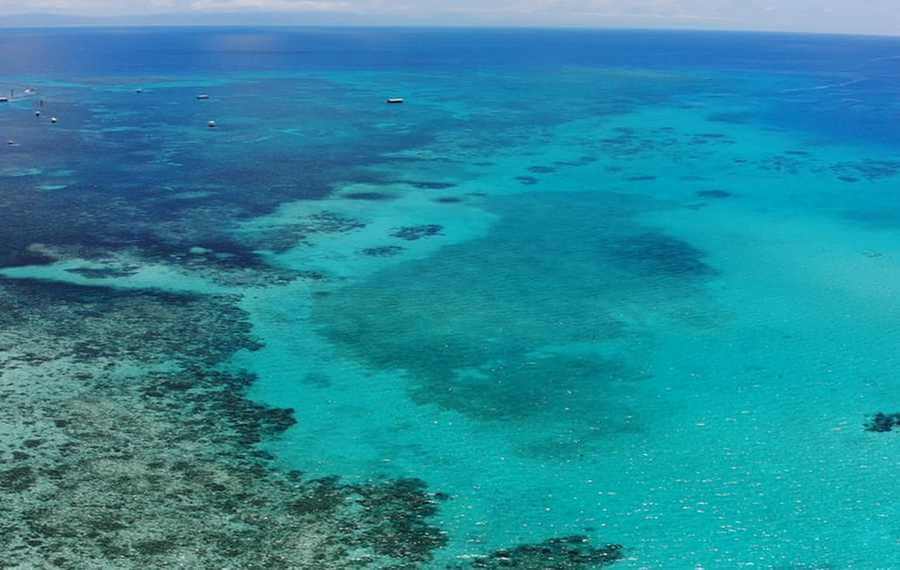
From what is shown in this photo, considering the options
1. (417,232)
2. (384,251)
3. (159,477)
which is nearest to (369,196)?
(417,232)

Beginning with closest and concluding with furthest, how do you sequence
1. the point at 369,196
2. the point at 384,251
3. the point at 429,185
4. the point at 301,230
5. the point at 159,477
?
the point at 159,477, the point at 384,251, the point at 301,230, the point at 369,196, the point at 429,185

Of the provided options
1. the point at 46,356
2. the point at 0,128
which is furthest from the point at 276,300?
the point at 0,128

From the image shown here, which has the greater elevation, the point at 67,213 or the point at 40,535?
the point at 67,213

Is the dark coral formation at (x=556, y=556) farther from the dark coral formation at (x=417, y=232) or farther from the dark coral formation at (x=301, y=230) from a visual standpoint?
the dark coral formation at (x=417, y=232)

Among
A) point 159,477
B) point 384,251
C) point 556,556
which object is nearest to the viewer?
point 556,556

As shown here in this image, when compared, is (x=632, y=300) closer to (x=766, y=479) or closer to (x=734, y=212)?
(x=766, y=479)

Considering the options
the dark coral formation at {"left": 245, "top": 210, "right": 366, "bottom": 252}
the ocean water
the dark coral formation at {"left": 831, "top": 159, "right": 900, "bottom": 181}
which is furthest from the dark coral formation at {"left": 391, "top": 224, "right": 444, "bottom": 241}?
the dark coral formation at {"left": 831, "top": 159, "right": 900, "bottom": 181}

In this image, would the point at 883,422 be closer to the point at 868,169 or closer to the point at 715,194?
the point at 715,194
